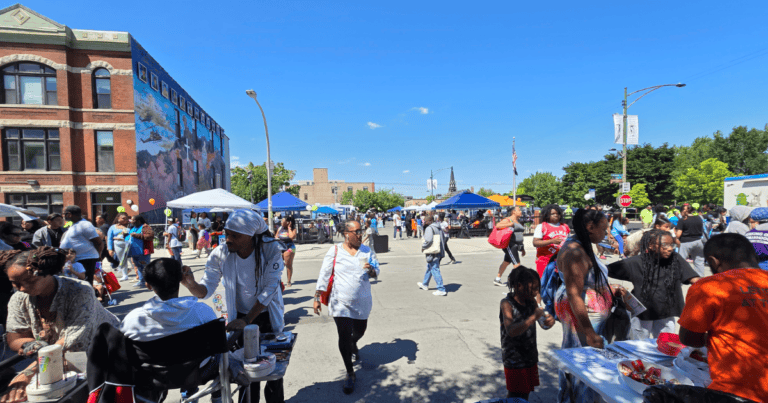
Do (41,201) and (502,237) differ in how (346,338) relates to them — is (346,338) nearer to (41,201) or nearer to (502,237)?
(502,237)

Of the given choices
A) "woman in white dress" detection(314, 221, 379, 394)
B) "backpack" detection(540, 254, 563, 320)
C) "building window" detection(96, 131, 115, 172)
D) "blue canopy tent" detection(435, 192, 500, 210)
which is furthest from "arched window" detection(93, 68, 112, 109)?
"backpack" detection(540, 254, 563, 320)

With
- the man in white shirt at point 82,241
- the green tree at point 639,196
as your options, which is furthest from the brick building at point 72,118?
the green tree at point 639,196

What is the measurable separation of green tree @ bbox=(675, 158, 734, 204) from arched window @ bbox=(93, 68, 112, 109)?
52685 mm

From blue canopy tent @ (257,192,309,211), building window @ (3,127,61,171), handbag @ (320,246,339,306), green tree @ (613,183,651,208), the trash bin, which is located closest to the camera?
handbag @ (320,246,339,306)

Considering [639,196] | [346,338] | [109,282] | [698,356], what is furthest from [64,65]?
[639,196]

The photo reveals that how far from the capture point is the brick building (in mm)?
17938

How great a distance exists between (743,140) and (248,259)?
64.7m

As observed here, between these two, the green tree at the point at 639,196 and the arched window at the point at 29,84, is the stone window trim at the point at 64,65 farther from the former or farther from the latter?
the green tree at the point at 639,196

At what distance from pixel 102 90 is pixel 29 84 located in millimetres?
3119

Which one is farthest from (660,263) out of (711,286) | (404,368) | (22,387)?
(22,387)

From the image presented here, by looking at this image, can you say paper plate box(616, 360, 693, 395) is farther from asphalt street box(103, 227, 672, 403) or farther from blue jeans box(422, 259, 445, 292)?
blue jeans box(422, 259, 445, 292)

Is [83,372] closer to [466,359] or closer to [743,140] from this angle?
[466,359]

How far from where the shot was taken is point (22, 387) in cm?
206

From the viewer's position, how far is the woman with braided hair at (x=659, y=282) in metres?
3.17
